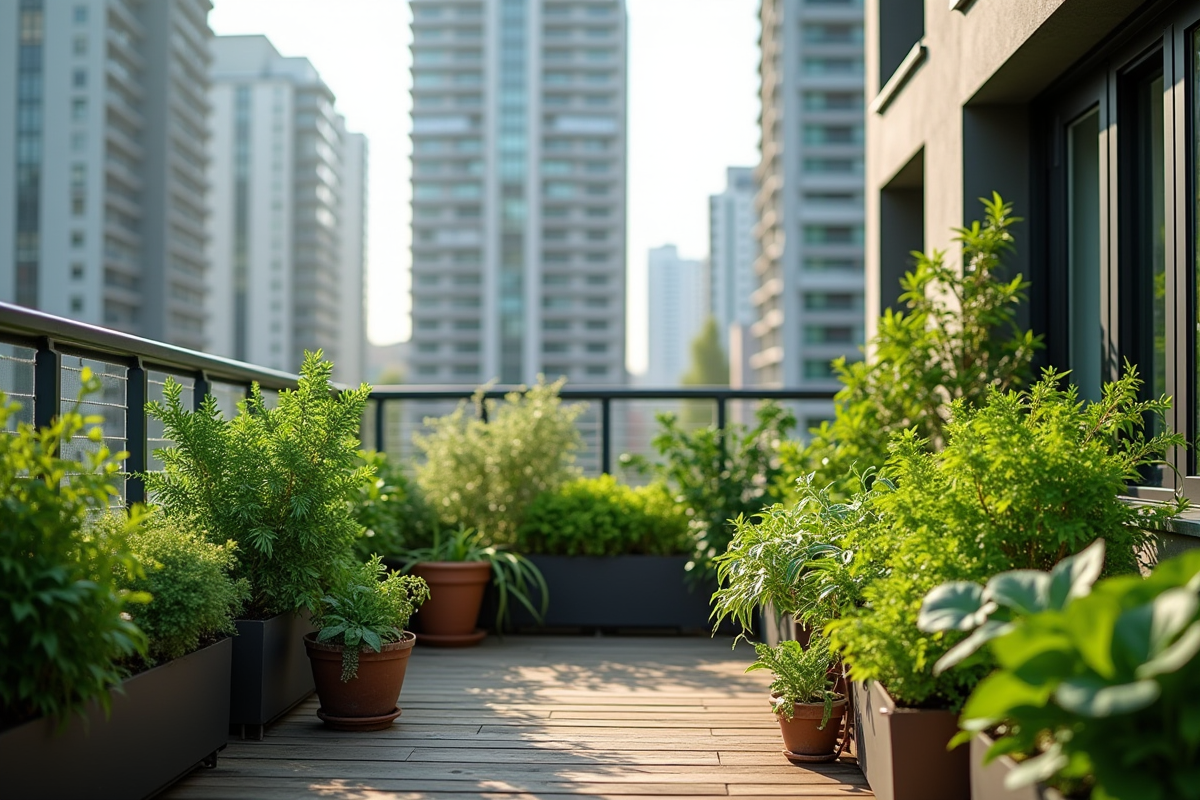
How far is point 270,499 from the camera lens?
10.7ft

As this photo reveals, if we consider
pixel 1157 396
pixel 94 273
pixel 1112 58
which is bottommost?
pixel 1157 396

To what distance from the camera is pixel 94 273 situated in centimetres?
5338

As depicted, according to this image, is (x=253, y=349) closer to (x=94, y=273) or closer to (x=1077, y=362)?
(x=94, y=273)

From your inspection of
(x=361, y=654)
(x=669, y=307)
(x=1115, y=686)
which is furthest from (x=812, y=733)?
(x=669, y=307)

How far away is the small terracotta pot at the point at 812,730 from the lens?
2863 mm

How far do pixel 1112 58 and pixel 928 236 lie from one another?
136 cm

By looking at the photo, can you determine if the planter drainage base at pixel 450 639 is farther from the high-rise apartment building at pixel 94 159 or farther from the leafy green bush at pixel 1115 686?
the high-rise apartment building at pixel 94 159

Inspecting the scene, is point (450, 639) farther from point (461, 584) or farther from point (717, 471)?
point (717, 471)

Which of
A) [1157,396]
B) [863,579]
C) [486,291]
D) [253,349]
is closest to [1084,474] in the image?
[863,579]

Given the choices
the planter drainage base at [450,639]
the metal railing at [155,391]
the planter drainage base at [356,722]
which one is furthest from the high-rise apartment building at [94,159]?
the planter drainage base at [356,722]

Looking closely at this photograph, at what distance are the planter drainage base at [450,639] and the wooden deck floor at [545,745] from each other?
1.24ft

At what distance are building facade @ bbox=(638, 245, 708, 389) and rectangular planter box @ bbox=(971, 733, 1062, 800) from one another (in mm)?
175919

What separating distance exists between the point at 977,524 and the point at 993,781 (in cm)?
66

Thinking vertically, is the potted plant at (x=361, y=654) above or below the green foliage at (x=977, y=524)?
below
